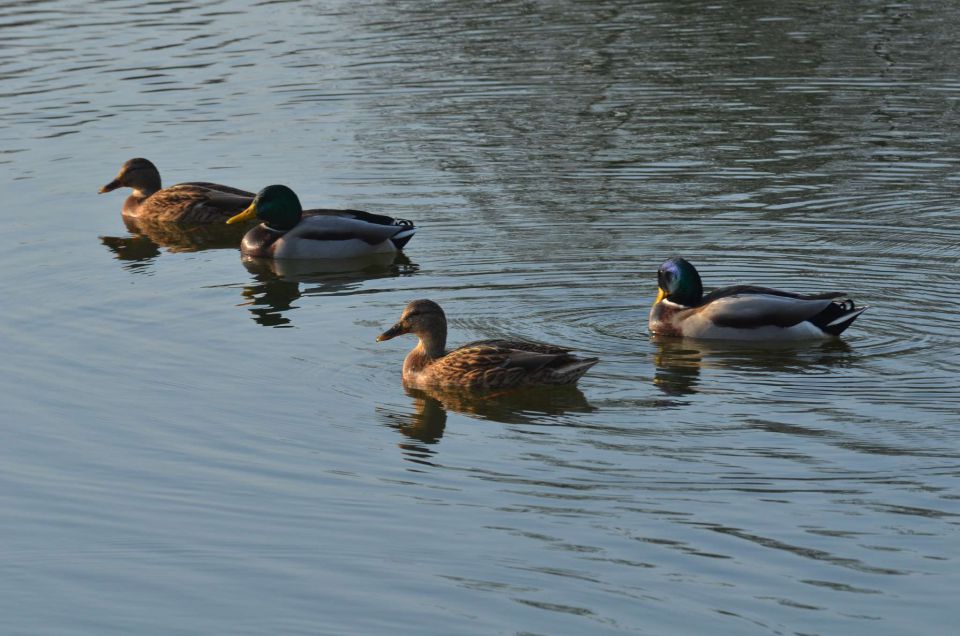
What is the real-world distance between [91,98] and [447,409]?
14441 millimetres

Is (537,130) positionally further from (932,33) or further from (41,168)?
(932,33)

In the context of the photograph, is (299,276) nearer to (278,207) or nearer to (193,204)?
(278,207)

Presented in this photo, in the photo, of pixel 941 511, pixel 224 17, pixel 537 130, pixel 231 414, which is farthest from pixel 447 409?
pixel 224 17

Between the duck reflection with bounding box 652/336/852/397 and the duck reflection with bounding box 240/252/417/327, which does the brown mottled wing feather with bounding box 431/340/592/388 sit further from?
the duck reflection with bounding box 240/252/417/327

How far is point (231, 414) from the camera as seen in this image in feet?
37.1

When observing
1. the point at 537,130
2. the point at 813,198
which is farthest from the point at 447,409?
the point at 537,130

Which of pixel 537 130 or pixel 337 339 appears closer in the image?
pixel 337 339

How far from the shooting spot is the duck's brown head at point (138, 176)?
1947cm

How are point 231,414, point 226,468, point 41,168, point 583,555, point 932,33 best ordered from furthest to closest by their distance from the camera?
1. point 932,33
2. point 41,168
3. point 231,414
4. point 226,468
5. point 583,555

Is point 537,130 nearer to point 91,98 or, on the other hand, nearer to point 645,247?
point 645,247

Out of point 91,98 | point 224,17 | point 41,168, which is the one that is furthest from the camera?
point 224,17

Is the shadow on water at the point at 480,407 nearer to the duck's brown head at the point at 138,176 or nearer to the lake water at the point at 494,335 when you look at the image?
the lake water at the point at 494,335

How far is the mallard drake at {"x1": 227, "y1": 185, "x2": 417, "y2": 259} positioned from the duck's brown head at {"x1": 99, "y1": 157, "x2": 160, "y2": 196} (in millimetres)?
2143

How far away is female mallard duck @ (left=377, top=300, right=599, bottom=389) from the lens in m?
11.7
